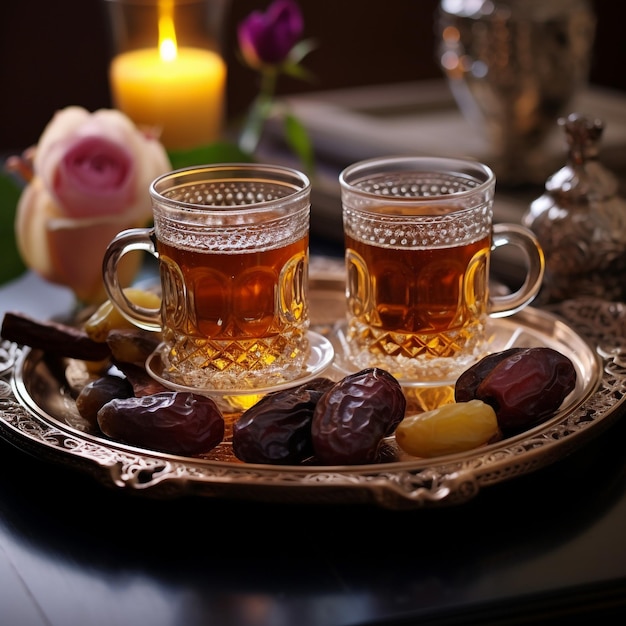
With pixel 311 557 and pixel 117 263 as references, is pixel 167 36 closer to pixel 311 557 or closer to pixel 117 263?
pixel 117 263

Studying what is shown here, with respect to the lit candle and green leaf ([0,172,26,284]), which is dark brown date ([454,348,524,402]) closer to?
green leaf ([0,172,26,284])

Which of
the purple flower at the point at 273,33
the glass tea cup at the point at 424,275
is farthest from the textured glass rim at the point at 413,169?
the purple flower at the point at 273,33

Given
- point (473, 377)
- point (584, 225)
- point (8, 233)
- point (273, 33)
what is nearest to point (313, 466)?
point (473, 377)

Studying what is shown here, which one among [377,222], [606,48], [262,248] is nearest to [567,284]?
[377,222]

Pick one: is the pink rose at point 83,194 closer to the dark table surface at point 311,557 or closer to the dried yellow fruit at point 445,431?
the dark table surface at point 311,557

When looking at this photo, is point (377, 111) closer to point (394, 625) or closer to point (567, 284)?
point (567, 284)

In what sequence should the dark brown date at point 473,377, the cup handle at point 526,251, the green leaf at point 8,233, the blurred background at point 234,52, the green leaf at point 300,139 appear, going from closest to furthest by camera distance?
1. the dark brown date at point 473,377
2. the cup handle at point 526,251
3. the green leaf at point 8,233
4. the green leaf at point 300,139
5. the blurred background at point 234,52

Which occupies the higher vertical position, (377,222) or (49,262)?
(377,222)
